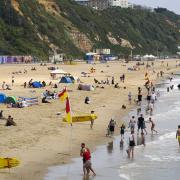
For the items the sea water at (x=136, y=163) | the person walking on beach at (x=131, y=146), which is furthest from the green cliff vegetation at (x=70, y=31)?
the person walking on beach at (x=131, y=146)

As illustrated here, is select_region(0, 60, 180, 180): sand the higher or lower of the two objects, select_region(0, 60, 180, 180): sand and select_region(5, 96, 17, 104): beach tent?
the lower

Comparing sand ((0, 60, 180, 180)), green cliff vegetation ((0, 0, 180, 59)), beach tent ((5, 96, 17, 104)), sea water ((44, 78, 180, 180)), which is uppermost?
green cliff vegetation ((0, 0, 180, 59))

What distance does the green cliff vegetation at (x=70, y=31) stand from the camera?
323 ft

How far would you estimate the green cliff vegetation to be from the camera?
323 feet

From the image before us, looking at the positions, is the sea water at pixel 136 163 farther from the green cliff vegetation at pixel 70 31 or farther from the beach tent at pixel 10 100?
the green cliff vegetation at pixel 70 31

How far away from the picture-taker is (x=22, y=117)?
2808cm

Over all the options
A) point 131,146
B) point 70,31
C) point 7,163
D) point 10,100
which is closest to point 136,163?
point 131,146

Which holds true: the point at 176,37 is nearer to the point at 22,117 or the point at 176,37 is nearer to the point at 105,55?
the point at 105,55

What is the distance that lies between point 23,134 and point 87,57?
292 feet

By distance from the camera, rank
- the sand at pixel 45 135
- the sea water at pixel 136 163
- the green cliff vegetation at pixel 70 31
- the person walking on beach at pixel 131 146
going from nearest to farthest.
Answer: the sea water at pixel 136 163 → the sand at pixel 45 135 → the person walking on beach at pixel 131 146 → the green cliff vegetation at pixel 70 31

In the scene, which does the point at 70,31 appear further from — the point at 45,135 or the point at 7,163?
the point at 7,163

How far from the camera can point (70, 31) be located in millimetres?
116562

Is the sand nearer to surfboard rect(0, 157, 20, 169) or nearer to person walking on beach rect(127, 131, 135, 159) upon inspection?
surfboard rect(0, 157, 20, 169)

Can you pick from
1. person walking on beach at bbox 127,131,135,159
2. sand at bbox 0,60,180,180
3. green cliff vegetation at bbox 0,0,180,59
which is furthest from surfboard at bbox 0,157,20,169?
green cliff vegetation at bbox 0,0,180,59
